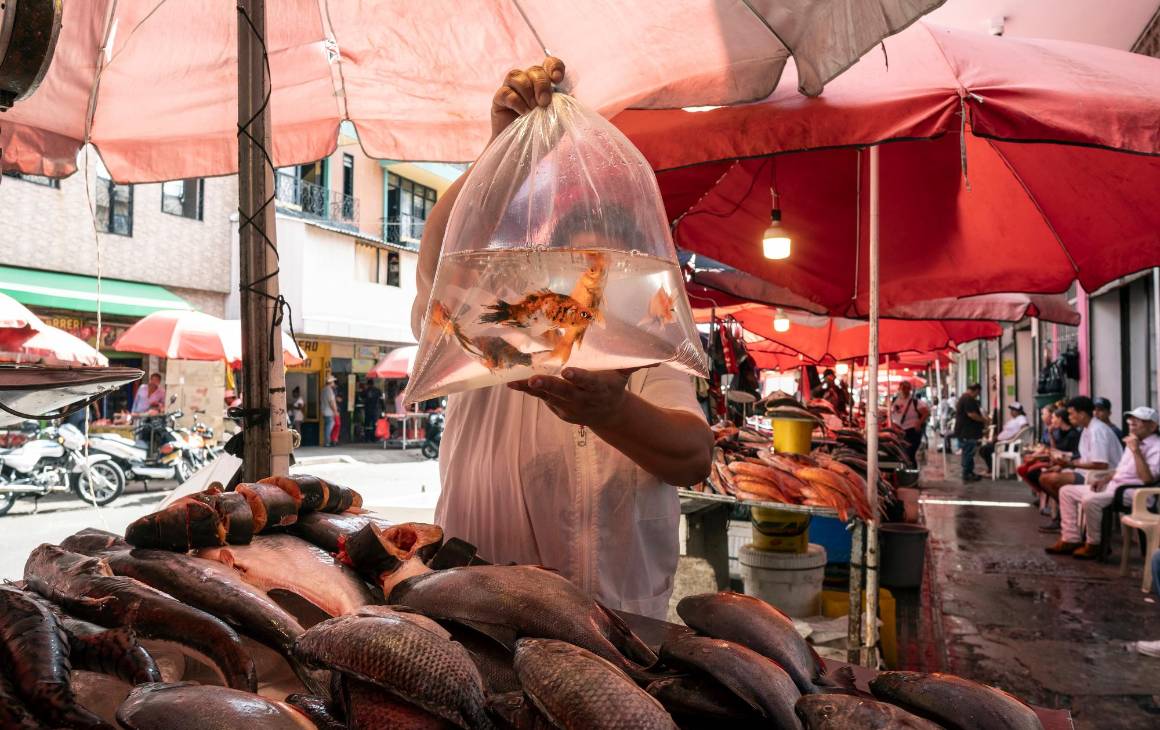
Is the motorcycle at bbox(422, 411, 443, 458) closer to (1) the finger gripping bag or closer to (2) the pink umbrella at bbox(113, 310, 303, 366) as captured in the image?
(2) the pink umbrella at bbox(113, 310, 303, 366)

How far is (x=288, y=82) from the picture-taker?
3.53m

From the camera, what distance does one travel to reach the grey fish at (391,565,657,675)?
108 cm

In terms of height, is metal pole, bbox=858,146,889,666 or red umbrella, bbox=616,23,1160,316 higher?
red umbrella, bbox=616,23,1160,316

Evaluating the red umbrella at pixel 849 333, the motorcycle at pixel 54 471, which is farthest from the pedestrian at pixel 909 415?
the motorcycle at pixel 54 471

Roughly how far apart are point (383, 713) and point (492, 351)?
0.66 m

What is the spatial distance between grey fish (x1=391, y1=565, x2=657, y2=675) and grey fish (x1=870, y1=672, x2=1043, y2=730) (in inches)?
14.3

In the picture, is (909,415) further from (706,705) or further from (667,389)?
(706,705)

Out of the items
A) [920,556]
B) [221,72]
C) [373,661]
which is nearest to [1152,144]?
[373,661]

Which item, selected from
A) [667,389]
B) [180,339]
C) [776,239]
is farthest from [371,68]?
[180,339]

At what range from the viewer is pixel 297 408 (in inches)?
894

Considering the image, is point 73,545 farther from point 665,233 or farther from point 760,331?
point 760,331

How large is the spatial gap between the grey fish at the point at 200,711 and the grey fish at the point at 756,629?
0.57m

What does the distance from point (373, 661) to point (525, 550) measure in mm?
1116

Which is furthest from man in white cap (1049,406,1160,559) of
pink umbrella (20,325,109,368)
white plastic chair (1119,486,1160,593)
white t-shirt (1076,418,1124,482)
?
pink umbrella (20,325,109,368)
